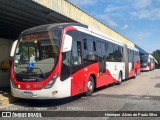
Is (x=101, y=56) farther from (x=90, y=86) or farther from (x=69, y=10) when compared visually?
(x=69, y=10)

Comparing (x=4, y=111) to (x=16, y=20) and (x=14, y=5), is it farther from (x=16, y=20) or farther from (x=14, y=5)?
(x=16, y=20)

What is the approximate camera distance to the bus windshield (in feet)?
32.2

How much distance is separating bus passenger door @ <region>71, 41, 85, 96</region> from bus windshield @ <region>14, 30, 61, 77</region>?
94 cm

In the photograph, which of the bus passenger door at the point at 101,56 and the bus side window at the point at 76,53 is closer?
the bus side window at the point at 76,53

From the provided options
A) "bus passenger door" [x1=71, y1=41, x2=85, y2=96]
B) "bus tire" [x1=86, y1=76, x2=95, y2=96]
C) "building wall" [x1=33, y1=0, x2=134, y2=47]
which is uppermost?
"building wall" [x1=33, y1=0, x2=134, y2=47]

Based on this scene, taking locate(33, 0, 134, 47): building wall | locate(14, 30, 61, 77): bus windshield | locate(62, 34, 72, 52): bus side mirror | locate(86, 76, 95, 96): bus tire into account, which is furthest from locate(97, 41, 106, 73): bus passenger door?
locate(14, 30, 61, 77): bus windshield

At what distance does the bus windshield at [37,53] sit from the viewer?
9812 mm

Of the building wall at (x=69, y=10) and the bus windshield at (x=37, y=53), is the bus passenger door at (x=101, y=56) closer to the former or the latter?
the building wall at (x=69, y=10)

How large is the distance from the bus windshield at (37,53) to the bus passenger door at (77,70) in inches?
37.1

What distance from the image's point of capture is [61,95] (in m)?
9.76

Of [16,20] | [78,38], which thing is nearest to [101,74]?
[78,38]

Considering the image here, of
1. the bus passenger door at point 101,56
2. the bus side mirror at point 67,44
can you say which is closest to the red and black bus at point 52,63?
the bus side mirror at point 67,44

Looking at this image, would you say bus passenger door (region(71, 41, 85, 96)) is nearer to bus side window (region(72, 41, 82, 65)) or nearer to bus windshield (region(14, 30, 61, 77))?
bus side window (region(72, 41, 82, 65))

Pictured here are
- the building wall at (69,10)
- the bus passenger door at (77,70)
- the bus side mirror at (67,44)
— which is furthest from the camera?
the building wall at (69,10)
